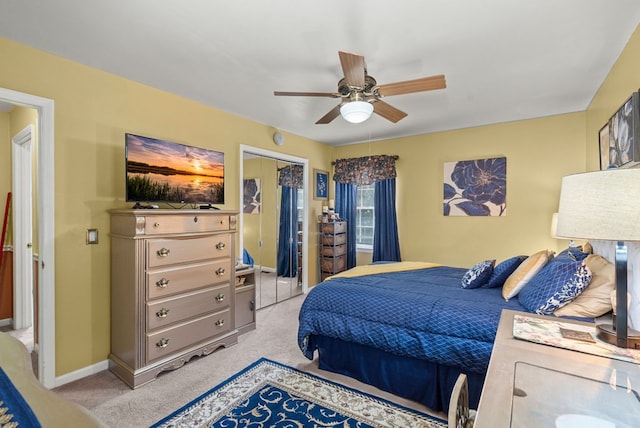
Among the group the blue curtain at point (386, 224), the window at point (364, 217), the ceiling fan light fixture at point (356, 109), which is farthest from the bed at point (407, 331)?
the window at point (364, 217)

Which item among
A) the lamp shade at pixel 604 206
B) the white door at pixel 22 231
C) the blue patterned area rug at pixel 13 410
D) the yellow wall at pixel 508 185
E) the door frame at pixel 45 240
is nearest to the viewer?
the blue patterned area rug at pixel 13 410

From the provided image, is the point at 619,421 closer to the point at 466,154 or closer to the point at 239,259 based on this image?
the point at 239,259

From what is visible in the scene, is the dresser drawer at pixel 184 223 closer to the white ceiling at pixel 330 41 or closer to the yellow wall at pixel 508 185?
the white ceiling at pixel 330 41

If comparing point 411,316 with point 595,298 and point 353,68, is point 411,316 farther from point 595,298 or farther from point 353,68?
point 353,68

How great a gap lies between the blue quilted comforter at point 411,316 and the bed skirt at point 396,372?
11cm

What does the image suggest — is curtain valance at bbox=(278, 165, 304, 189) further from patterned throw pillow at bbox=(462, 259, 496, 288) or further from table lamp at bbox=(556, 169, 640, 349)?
table lamp at bbox=(556, 169, 640, 349)

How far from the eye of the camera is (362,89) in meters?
2.40

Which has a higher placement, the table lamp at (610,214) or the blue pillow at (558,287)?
the table lamp at (610,214)

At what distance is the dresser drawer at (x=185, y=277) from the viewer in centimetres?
254

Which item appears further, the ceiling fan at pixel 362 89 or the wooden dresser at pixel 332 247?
the wooden dresser at pixel 332 247

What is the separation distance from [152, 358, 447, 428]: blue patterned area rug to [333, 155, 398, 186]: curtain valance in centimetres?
339

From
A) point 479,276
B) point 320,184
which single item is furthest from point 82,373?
point 320,184

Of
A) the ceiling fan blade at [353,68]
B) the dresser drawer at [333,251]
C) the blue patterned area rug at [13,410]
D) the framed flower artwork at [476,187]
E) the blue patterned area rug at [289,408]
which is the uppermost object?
the ceiling fan blade at [353,68]

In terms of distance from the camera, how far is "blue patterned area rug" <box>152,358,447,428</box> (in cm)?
199
